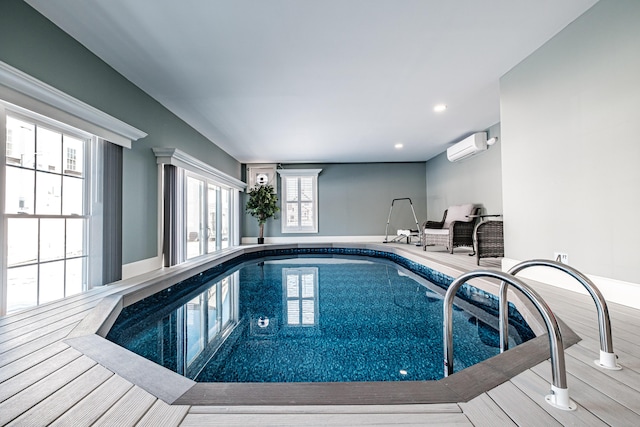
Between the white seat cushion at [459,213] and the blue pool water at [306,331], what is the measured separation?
8.81 feet

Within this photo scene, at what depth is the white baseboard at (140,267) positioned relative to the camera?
3.75 m

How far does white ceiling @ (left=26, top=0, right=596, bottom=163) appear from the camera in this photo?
97.5 inches

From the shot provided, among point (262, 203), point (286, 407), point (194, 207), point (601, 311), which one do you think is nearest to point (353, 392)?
point (286, 407)

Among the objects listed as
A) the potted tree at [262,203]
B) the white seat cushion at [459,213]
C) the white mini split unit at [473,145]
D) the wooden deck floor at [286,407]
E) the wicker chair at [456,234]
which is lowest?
the wooden deck floor at [286,407]

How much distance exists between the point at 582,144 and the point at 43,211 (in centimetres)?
484

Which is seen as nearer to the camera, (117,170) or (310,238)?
(117,170)

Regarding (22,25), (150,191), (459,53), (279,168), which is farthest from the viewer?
(279,168)

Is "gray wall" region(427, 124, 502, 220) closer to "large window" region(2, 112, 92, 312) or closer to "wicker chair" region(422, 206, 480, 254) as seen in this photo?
"wicker chair" region(422, 206, 480, 254)

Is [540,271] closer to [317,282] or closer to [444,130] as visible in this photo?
[317,282]

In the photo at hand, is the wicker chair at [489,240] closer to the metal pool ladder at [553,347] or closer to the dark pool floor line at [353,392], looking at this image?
the dark pool floor line at [353,392]

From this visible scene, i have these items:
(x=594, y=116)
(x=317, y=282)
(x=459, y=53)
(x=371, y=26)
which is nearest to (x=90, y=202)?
(x=317, y=282)

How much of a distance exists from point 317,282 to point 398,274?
1514 mm

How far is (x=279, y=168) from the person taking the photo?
8938 mm

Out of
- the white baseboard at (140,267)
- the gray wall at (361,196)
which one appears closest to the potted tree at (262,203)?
the gray wall at (361,196)
